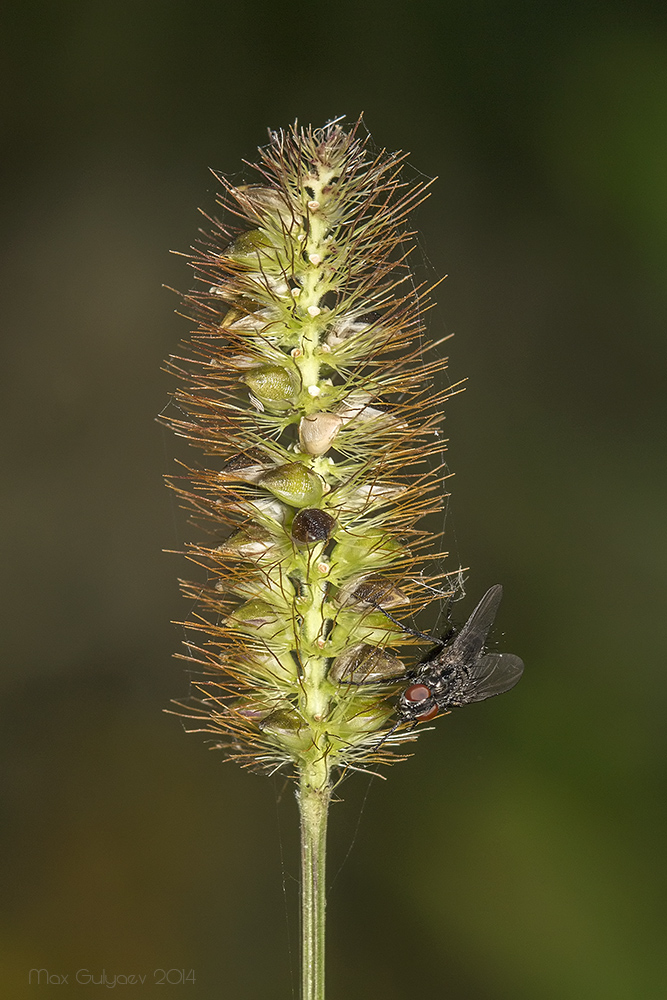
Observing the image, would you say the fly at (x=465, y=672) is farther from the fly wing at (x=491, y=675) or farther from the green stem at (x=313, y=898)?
the green stem at (x=313, y=898)

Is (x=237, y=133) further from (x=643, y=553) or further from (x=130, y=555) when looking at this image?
(x=643, y=553)

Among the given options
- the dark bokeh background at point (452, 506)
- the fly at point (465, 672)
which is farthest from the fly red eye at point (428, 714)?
the dark bokeh background at point (452, 506)

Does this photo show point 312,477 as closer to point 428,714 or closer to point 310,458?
point 310,458

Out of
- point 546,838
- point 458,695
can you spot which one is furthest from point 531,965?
point 458,695

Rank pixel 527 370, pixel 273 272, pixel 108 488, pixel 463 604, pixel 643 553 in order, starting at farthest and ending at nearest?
pixel 108 488
pixel 527 370
pixel 643 553
pixel 463 604
pixel 273 272

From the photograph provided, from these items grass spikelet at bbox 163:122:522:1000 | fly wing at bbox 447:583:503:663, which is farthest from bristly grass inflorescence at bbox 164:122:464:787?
fly wing at bbox 447:583:503:663

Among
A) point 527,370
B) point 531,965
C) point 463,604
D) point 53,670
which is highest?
point 527,370

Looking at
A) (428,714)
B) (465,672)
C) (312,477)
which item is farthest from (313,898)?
(312,477)
